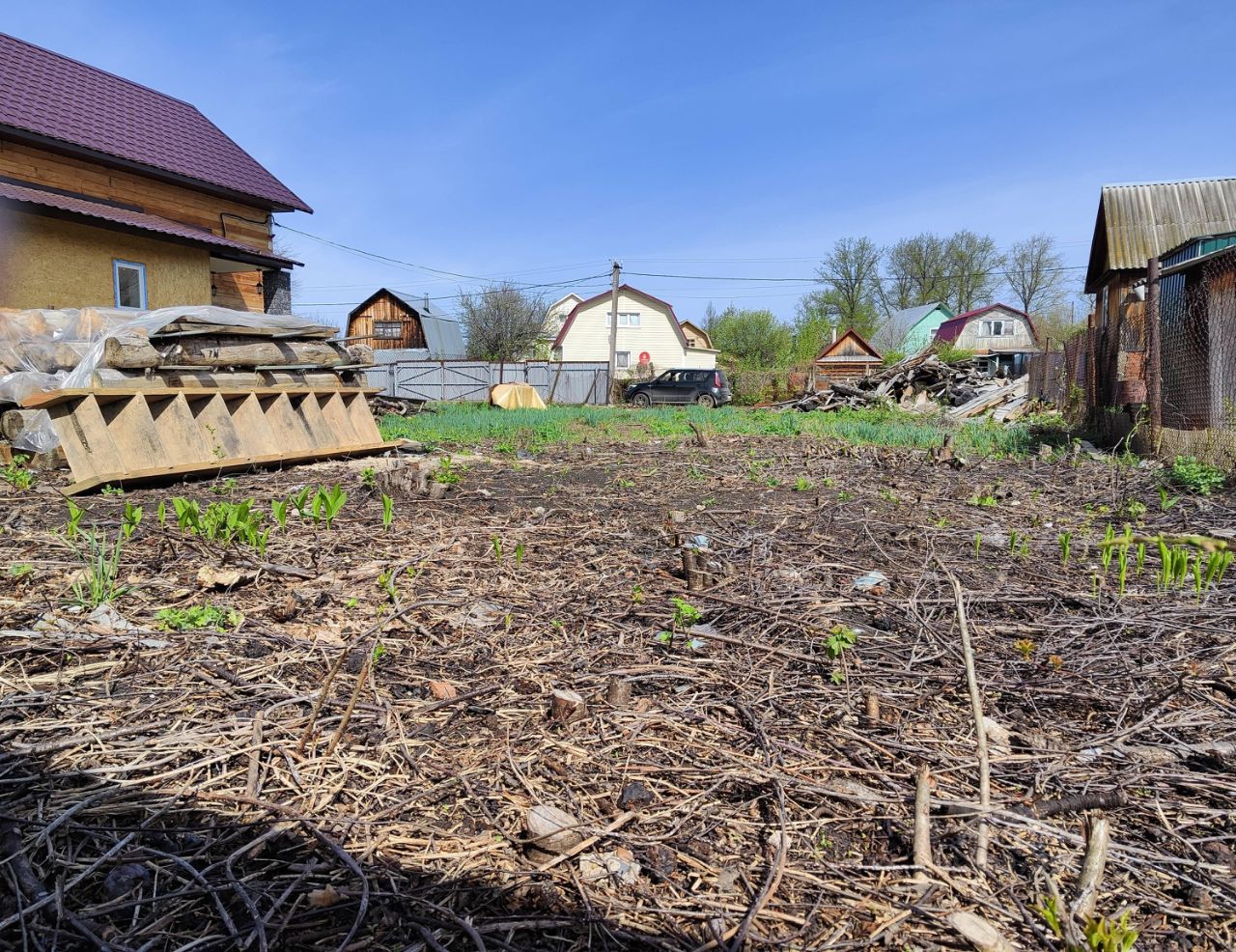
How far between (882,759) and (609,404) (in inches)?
1061

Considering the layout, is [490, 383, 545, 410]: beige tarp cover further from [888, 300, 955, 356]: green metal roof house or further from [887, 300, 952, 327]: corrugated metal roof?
[887, 300, 952, 327]: corrugated metal roof

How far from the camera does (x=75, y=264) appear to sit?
12172mm

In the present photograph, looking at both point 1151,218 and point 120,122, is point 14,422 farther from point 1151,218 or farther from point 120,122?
point 1151,218

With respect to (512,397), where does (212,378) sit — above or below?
below

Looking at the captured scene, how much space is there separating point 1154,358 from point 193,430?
381 inches

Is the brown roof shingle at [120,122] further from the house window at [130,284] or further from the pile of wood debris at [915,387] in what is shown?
the pile of wood debris at [915,387]

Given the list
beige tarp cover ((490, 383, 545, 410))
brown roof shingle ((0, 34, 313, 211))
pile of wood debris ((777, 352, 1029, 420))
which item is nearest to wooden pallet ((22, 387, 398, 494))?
brown roof shingle ((0, 34, 313, 211))

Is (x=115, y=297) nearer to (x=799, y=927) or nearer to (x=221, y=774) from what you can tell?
(x=221, y=774)

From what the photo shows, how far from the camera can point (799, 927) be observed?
142 centimetres

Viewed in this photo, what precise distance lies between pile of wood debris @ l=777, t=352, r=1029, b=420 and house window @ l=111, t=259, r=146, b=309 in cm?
1733

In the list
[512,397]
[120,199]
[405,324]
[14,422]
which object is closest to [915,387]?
[512,397]

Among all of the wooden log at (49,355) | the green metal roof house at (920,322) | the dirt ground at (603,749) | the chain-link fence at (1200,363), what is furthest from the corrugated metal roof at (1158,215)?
the green metal roof house at (920,322)

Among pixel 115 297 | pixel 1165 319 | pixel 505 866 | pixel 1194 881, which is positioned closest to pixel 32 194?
pixel 115 297

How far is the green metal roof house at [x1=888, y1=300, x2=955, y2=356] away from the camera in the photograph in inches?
2135
